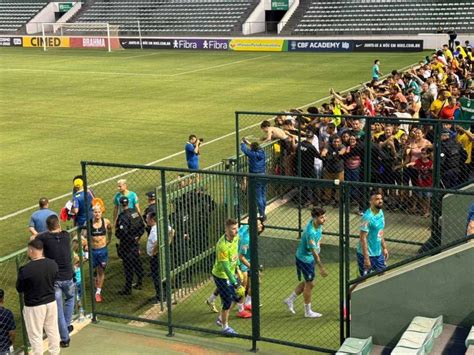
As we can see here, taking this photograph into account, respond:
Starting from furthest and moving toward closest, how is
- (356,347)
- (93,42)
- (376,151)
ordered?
(93,42) → (376,151) → (356,347)

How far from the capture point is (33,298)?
827 centimetres

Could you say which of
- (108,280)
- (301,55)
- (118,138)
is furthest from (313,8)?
(108,280)

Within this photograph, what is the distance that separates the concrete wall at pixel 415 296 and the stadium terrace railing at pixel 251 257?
28 centimetres

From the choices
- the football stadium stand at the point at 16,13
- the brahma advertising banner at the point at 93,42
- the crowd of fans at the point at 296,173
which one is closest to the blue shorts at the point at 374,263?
the crowd of fans at the point at 296,173

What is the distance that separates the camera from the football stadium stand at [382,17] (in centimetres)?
5269

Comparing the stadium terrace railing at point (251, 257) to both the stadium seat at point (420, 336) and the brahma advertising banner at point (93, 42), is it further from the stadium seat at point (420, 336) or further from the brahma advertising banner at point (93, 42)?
the brahma advertising banner at point (93, 42)

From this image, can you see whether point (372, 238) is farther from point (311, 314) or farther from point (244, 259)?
point (244, 259)

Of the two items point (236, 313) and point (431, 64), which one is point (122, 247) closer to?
point (236, 313)

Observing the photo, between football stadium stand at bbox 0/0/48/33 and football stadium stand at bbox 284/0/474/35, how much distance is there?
87.6ft

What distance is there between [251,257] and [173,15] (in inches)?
2246

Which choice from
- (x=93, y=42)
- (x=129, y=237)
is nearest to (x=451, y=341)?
(x=129, y=237)

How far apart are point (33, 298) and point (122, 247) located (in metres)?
2.86

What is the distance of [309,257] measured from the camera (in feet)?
32.1

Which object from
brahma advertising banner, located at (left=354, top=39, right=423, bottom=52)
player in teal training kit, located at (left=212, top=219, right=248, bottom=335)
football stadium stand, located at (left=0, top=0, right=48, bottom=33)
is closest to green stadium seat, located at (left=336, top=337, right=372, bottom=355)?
player in teal training kit, located at (left=212, top=219, right=248, bottom=335)
